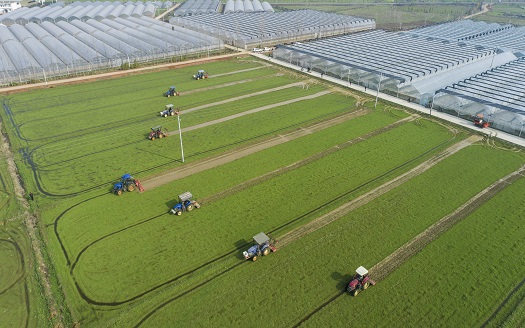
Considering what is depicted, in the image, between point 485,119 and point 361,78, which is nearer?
point 485,119

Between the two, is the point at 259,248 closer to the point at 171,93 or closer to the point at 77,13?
the point at 171,93

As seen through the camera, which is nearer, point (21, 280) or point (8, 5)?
point (21, 280)

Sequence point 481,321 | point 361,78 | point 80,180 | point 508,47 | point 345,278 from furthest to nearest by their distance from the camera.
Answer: point 508,47
point 361,78
point 80,180
point 345,278
point 481,321

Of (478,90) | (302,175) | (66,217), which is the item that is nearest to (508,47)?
(478,90)

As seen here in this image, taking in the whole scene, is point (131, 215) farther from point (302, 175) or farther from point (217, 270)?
point (302, 175)

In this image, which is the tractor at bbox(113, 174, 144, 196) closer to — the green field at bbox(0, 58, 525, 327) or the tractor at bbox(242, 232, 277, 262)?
the green field at bbox(0, 58, 525, 327)

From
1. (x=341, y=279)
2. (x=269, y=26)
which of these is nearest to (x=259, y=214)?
(x=341, y=279)

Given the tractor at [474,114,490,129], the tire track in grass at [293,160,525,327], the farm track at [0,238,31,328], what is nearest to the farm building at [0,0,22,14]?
the farm track at [0,238,31,328]

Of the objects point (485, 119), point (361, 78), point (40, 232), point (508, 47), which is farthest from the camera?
point (508, 47)
